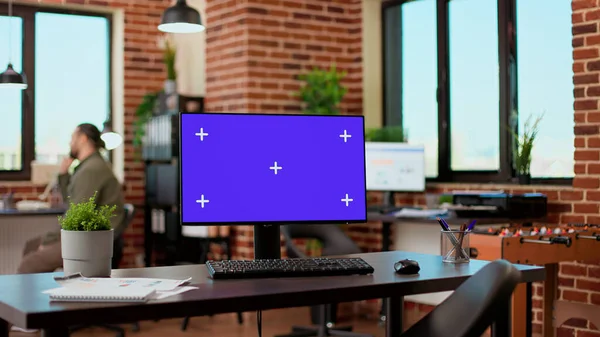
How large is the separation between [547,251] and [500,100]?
181 centimetres

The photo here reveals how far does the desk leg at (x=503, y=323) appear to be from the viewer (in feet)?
6.51

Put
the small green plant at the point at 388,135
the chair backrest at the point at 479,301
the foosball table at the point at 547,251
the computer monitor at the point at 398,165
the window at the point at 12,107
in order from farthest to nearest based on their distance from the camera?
the window at the point at 12,107
the small green plant at the point at 388,135
the computer monitor at the point at 398,165
the foosball table at the point at 547,251
the chair backrest at the point at 479,301

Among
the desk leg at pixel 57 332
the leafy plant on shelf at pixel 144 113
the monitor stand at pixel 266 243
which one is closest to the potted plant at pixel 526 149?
the monitor stand at pixel 266 243

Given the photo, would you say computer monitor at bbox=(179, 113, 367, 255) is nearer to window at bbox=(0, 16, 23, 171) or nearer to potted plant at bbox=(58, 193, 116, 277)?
potted plant at bbox=(58, 193, 116, 277)

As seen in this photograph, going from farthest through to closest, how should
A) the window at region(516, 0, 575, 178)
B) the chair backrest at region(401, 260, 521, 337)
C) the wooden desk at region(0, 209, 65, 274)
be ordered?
1. the wooden desk at region(0, 209, 65, 274)
2. the window at region(516, 0, 575, 178)
3. the chair backrest at region(401, 260, 521, 337)

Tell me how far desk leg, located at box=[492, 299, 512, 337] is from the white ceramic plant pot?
1059 mm

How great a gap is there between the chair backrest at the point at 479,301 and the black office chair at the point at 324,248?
9.23ft

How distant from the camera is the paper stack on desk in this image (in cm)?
190

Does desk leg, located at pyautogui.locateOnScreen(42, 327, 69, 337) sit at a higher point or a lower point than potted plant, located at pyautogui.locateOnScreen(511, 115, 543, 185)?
lower

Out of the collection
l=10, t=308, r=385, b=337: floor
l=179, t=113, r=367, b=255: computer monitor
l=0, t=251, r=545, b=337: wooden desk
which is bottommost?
l=10, t=308, r=385, b=337: floor

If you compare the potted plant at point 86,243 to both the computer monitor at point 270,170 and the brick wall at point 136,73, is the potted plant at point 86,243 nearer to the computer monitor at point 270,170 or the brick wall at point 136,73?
the computer monitor at point 270,170

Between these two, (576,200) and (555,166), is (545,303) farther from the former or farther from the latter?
(555,166)

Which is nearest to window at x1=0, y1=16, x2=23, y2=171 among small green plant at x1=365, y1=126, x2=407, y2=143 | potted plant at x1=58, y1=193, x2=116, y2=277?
small green plant at x1=365, y1=126, x2=407, y2=143

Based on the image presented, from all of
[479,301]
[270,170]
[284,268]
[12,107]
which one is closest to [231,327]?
[12,107]
